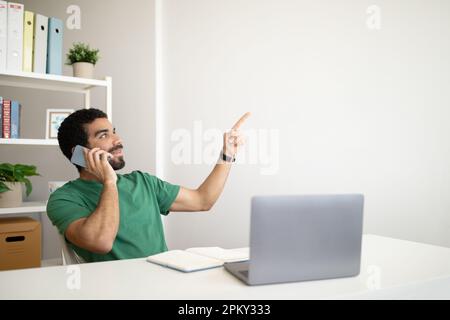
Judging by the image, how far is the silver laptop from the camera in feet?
3.06

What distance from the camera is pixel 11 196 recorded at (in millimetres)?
2348

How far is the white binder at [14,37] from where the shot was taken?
2.26 m

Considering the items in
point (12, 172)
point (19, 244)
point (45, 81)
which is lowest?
point (19, 244)

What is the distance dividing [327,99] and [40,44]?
164cm

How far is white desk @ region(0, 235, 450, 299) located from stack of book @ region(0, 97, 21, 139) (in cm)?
149

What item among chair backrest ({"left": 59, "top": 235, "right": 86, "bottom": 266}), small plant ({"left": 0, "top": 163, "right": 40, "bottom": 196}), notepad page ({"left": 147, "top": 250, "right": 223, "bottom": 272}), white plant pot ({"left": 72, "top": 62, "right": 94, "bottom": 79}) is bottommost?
chair backrest ({"left": 59, "top": 235, "right": 86, "bottom": 266})

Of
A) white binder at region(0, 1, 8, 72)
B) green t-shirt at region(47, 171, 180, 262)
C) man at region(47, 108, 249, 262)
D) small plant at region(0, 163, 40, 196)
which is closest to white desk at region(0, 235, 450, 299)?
Result: man at region(47, 108, 249, 262)

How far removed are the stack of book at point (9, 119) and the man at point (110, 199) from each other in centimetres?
77

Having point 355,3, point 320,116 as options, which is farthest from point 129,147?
point 355,3

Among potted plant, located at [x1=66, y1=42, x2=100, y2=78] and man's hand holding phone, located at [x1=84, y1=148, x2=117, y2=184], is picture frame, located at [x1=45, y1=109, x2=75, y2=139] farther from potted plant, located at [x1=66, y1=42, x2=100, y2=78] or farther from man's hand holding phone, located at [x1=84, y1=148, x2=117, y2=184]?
man's hand holding phone, located at [x1=84, y1=148, x2=117, y2=184]

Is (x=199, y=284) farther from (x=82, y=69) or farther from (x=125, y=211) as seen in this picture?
(x=82, y=69)

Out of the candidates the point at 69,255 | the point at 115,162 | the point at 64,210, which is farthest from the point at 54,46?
the point at 69,255

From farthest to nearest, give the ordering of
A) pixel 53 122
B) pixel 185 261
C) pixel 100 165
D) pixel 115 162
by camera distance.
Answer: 1. pixel 53 122
2. pixel 115 162
3. pixel 100 165
4. pixel 185 261

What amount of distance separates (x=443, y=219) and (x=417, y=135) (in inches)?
16.6
